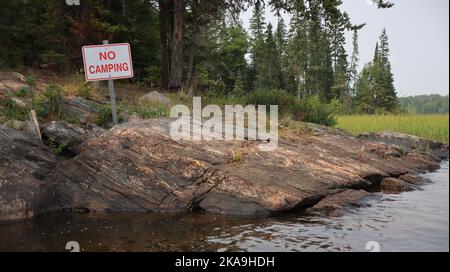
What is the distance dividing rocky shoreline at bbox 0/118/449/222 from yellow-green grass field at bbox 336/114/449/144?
9.09m

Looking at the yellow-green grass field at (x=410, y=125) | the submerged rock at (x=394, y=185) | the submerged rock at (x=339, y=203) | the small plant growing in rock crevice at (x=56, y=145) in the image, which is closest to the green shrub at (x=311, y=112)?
the yellow-green grass field at (x=410, y=125)

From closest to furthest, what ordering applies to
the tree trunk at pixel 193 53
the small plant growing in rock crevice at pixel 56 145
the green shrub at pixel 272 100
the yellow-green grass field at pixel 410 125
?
the small plant growing in rock crevice at pixel 56 145
the green shrub at pixel 272 100
the yellow-green grass field at pixel 410 125
the tree trunk at pixel 193 53

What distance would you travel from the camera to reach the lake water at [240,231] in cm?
670

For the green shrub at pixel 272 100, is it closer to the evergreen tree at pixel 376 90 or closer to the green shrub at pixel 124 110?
the green shrub at pixel 124 110

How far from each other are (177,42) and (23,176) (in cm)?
1102

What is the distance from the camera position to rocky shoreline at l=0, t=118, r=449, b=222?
8.84 metres

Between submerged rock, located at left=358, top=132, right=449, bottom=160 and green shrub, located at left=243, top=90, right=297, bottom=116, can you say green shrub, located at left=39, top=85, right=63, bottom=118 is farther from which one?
submerged rock, located at left=358, top=132, right=449, bottom=160

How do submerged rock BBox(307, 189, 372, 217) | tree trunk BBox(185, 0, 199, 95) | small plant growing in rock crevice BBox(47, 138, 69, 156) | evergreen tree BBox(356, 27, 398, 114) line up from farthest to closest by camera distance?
evergreen tree BBox(356, 27, 398, 114)
tree trunk BBox(185, 0, 199, 95)
small plant growing in rock crevice BBox(47, 138, 69, 156)
submerged rock BBox(307, 189, 372, 217)

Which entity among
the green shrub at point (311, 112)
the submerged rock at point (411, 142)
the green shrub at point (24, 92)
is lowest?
the submerged rock at point (411, 142)

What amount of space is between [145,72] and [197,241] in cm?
1696

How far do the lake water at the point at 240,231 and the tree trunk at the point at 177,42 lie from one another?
11.3 m

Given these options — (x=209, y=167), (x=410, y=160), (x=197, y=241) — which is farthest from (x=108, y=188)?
(x=410, y=160)

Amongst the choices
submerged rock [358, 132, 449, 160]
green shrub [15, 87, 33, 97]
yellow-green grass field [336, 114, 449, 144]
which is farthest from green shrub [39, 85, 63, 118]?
yellow-green grass field [336, 114, 449, 144]

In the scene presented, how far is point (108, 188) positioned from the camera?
9.37m
